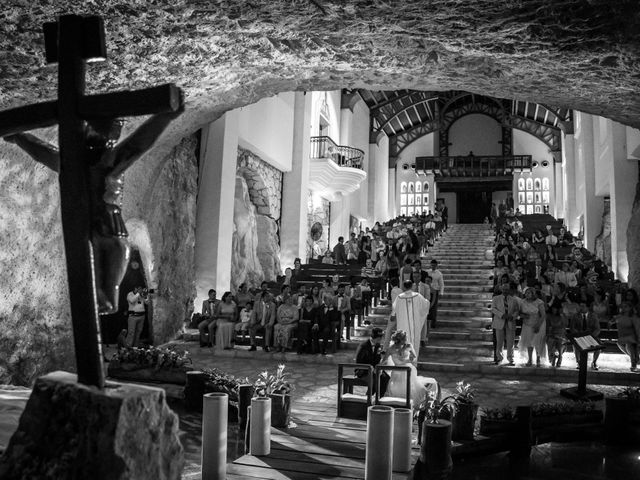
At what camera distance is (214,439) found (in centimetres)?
407

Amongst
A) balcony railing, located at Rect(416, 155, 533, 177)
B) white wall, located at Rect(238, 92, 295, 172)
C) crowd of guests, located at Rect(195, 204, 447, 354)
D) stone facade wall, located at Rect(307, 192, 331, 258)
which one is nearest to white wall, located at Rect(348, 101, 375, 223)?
stone facade wall, located at Rect(307, 192, 331, 258)

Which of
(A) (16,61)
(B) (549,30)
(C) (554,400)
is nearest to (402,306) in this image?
(C) (554,400)

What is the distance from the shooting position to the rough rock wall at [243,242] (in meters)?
16.0

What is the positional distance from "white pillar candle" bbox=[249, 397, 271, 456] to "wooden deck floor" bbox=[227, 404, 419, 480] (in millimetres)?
81

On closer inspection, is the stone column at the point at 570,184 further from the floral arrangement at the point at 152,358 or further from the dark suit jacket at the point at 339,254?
the floral arrangement at the point at 152,358

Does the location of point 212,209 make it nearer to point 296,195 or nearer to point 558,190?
point 296,195

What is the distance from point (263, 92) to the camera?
10.2 meters

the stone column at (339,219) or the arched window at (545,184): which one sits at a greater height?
the arched window at (545,184)

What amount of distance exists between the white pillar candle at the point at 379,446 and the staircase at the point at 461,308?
6165 mm

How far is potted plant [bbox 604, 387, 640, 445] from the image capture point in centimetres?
628

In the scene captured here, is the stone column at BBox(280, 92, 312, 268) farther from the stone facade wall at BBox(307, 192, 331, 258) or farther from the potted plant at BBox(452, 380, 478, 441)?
the potted plant at BBox(452, 380, 478, 441)

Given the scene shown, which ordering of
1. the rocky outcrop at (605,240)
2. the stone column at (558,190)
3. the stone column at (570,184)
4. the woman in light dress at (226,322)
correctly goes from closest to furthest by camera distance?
1. the woman in light dress at (226,322)
2. the rocky outcrop at (605,240)
3. the stone column at (570,184)
4. the stone column at (558,190)

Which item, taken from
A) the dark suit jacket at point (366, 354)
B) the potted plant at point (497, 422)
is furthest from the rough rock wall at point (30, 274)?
the potted plant at point (497, 422)

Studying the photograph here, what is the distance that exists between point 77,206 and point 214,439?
219 centimetres
